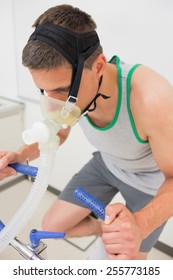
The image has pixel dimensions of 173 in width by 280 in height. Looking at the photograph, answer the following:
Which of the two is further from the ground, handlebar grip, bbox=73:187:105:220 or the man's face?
the man's face

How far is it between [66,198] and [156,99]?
69cm

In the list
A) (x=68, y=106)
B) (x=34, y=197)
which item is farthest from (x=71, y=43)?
(x=34, y=197)

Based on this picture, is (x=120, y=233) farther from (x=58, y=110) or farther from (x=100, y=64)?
(x=100, y=64)

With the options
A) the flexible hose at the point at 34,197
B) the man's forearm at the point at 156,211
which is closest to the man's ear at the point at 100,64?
the flexible hose at the point at 34,197

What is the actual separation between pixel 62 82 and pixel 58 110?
8 cm

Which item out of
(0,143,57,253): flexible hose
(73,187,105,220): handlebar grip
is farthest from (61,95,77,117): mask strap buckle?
(73,187,105,220): handlebar grip

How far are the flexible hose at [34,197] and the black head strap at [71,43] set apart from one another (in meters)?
0.18

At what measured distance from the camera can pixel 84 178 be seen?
1.34 m

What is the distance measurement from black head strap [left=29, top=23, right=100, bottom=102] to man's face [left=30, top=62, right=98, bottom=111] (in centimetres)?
2

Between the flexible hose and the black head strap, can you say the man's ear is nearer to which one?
the black head strap

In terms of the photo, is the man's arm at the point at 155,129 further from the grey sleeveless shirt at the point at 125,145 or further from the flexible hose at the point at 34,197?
the flexible hose at the point at 34,197

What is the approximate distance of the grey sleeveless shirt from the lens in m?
0.92
